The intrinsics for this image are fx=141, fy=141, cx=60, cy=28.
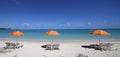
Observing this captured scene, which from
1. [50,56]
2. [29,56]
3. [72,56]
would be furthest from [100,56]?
[29,56]

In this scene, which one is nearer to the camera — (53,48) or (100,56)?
(100,56)

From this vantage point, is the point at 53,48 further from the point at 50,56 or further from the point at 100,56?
the point at 100,56

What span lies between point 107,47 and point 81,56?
3.57m

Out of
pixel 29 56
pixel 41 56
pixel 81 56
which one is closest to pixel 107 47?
pixel 81 56

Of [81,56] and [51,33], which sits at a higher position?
[51,33]

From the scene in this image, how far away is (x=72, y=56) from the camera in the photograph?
940 cm

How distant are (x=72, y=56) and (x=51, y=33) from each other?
146 inches

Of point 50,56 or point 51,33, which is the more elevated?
point 51,33

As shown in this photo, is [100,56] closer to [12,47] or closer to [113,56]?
[113,56]

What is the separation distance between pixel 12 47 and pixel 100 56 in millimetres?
7553

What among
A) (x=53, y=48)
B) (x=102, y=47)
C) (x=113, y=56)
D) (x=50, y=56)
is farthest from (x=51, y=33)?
(x=113, y=56)

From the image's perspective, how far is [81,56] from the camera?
30.3ft

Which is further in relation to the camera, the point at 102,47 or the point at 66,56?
the point at 102,47

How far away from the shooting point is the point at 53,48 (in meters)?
12.0
